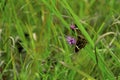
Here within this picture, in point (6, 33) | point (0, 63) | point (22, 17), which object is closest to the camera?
point (0, 63)

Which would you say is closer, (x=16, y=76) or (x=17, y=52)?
(x=16, y=76)

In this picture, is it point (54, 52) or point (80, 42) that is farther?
point (54, 52)

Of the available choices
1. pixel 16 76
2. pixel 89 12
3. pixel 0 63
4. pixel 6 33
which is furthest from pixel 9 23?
pixel 89 12

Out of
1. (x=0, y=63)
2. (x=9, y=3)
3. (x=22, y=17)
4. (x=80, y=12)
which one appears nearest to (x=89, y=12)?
(x=80, y=12)

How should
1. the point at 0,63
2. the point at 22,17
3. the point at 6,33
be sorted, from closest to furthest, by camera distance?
the point at 0,63, the point at 6,33, the point at 22,17

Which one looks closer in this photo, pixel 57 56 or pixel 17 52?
pixel 57 56

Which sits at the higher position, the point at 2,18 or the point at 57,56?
the point at 2,18

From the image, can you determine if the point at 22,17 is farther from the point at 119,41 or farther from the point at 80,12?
the point at 119,41

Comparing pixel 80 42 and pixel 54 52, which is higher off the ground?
pixel 80 42

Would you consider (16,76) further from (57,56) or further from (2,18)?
(2,18)
